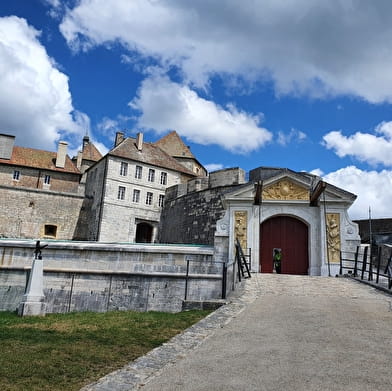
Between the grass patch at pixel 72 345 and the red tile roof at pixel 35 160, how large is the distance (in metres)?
29.8

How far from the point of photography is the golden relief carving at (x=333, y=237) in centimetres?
1359

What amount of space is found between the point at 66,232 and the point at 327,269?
2503cm

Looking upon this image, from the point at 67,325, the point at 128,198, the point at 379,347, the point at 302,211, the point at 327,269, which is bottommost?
the point at 67,325

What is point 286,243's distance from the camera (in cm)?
1448

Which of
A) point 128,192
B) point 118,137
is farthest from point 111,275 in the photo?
point 118,137

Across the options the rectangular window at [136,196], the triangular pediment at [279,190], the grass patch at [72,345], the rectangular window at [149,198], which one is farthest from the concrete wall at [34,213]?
the grass patch at [72,345]

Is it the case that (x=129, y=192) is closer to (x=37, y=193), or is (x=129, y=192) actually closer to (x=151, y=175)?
(x=151, y=175)

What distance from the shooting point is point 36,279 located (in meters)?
9.59

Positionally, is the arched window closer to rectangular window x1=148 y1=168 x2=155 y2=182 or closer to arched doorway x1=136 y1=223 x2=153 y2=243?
arched doorway x1=136 y1=223 x2=153 y2=243

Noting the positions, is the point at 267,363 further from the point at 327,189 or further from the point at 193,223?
the point at 193,223

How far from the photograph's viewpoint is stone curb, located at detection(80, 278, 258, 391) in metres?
3.85


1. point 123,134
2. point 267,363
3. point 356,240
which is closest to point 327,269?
point 356,240

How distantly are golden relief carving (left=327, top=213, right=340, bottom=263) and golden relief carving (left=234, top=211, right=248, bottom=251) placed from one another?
2.82 metres

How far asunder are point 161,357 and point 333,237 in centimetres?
1037
